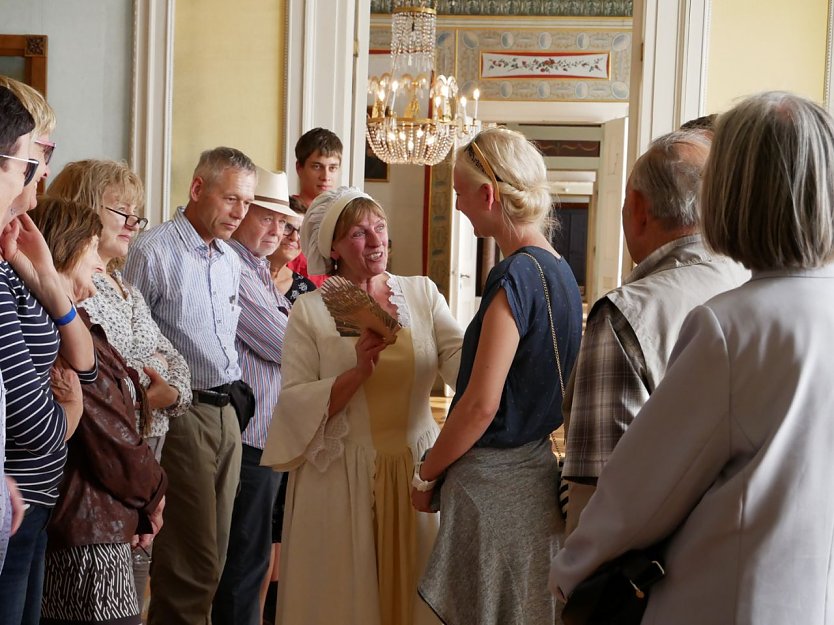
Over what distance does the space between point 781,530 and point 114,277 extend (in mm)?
2266

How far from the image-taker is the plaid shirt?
1.67m

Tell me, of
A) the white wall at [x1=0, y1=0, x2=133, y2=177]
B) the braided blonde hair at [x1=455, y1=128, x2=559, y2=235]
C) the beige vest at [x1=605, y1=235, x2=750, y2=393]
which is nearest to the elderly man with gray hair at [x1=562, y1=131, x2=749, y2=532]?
the beige vest at [x1=605, y1=235, x2=750, y2=393]

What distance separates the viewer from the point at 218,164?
347 cm

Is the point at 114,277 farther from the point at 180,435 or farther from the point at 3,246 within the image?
the point at 3,246

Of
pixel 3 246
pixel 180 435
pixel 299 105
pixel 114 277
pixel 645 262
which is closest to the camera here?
pixel 645 262

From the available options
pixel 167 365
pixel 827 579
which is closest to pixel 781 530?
pixel 827 579

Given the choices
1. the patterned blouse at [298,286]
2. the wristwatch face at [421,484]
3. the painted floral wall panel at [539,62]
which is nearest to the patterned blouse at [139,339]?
the wristwatch face at [421,484]

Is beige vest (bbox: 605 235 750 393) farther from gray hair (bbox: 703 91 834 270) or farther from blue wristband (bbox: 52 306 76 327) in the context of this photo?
blue wristband (bbox: 52 306 76 327)

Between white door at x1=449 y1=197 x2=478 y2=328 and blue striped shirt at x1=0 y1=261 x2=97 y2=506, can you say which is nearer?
blue striped shirt at x1=0 y1=261 x2=97 y2=506

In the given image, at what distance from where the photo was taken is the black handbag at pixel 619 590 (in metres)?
1.34

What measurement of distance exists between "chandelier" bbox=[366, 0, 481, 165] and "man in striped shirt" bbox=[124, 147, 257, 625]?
14.5ft

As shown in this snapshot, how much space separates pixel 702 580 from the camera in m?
1.29

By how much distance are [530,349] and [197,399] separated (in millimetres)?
1510

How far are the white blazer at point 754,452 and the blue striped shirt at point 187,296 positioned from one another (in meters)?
2.27
